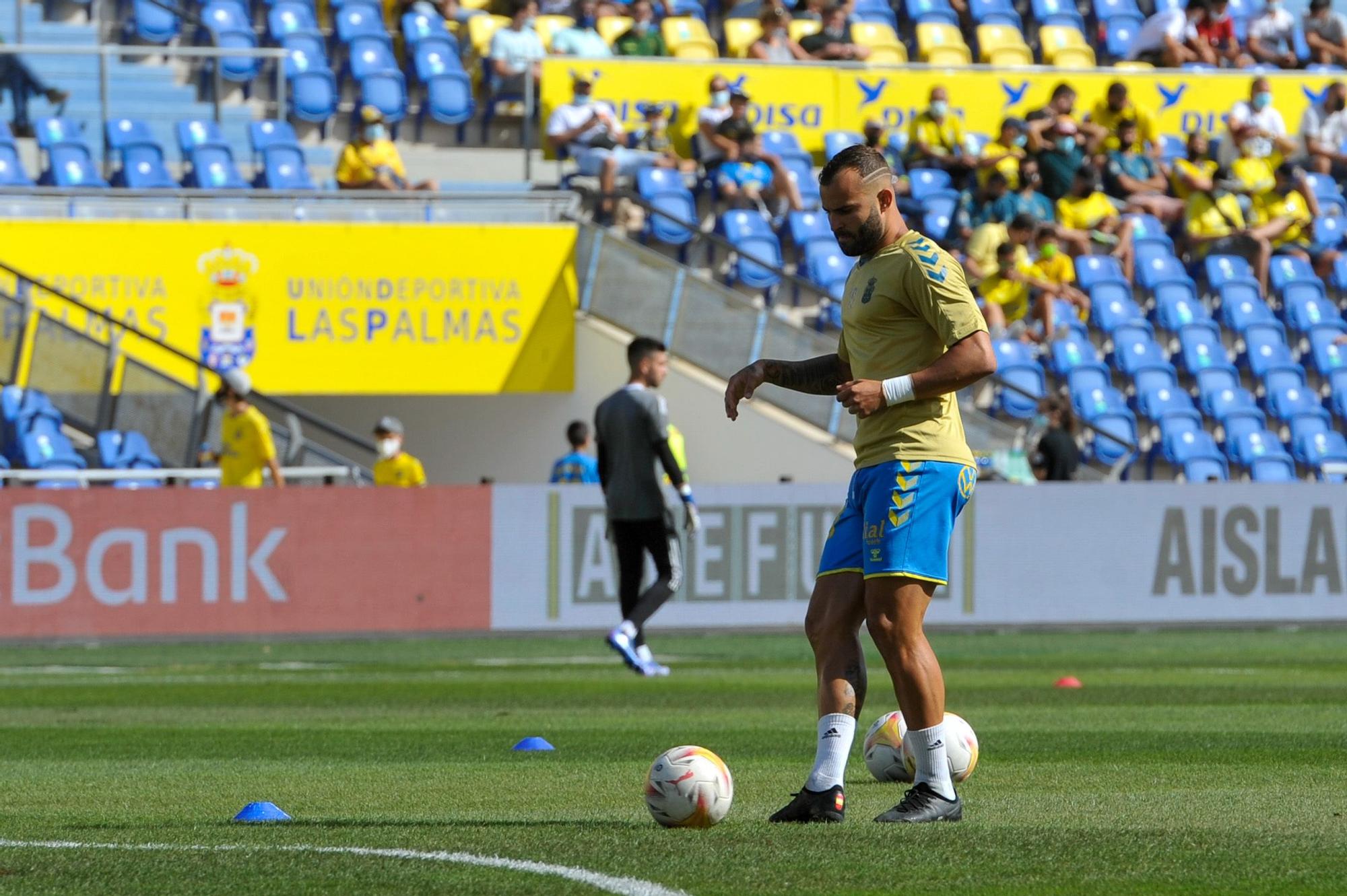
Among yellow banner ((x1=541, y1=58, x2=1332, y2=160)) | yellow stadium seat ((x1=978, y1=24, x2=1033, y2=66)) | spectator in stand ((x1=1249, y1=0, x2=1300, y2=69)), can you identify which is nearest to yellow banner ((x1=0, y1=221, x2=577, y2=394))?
yellow banner ((x1=541, y1=58, x2=1332, y2=160))

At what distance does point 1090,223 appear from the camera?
24766 millimetres

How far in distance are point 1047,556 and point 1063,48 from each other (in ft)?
36.4

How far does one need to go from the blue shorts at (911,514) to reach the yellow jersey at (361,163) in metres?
16.4

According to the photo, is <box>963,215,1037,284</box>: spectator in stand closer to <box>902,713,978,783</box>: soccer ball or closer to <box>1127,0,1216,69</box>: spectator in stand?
<box>1127,0,1216,69</box>: spectator in stand

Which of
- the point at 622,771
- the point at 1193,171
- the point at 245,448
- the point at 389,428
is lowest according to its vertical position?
the point at 389,428

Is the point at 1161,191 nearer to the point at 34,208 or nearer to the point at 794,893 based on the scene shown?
the point at 34,208

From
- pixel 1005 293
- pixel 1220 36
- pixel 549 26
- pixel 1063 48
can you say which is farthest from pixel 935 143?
pixel 1220 36

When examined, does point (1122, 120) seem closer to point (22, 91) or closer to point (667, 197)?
point (667, 197)

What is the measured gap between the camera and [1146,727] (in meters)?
10.3

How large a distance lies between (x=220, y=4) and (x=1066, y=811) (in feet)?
63.3

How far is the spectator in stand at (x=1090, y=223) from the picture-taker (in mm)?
24500

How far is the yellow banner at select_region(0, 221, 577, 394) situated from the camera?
21.2 meters

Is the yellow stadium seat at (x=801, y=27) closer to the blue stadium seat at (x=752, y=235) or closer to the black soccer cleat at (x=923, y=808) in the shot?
the blue stadium seat at (x=752, y=235)

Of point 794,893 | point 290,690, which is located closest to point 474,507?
point 290,690
